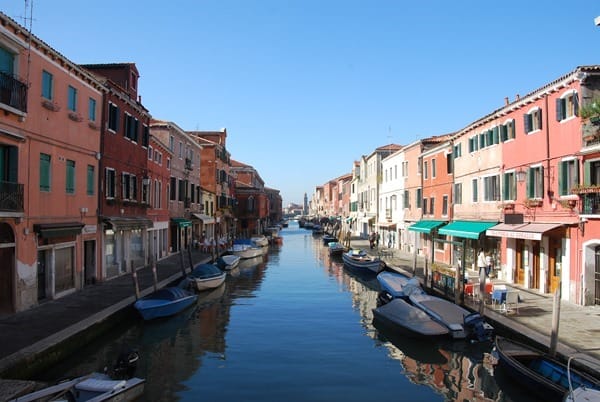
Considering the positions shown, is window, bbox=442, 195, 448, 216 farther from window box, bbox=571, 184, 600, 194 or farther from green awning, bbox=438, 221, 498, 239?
window box, bbox=571, 184, 600, 194

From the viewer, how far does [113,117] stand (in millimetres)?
22125

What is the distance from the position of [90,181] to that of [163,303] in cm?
631

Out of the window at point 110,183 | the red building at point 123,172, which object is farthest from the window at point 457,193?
the window at point 110,183

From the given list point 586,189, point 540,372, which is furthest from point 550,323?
point 586,189

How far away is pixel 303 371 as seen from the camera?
1233 centimetres

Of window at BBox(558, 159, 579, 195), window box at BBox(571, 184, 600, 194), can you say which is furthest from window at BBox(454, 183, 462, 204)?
window box at BBox(571, 184, 600, 194)

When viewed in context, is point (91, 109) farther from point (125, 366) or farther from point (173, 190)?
point (173, 190)

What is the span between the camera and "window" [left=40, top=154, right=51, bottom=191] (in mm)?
15914

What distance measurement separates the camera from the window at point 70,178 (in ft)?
58.6

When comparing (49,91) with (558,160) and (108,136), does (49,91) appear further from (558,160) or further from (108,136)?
(558,160)

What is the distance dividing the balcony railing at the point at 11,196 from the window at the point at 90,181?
5220mm

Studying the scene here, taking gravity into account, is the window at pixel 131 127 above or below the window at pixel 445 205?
above

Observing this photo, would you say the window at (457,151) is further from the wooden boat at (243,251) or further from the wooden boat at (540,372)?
the wooden boat at (243,251)

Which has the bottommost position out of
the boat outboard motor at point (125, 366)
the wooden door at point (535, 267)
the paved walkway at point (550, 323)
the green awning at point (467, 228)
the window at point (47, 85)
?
the boat outboard motor at point (125, 366)
